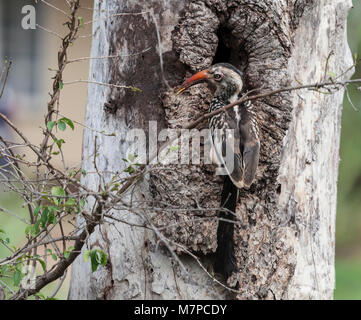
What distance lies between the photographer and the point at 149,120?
10.4 ft

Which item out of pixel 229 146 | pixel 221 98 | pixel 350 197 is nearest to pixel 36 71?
pixel 350 197

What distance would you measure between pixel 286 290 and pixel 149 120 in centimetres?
113

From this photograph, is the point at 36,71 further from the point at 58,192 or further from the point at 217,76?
the point at 58,192

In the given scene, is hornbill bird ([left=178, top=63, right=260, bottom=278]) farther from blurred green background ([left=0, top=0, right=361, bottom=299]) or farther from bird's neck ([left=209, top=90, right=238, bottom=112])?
blurred green background ([left=0, top=0, right=361, bottom=299])

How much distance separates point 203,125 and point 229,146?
0.20 m

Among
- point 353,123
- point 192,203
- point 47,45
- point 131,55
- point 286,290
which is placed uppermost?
point 47,45

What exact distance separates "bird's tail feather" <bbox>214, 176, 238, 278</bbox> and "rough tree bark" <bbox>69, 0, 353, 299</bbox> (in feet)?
0.13

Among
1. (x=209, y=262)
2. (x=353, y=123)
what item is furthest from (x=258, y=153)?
(x=353, y=123)

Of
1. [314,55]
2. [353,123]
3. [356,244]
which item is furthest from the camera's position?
[356,244]

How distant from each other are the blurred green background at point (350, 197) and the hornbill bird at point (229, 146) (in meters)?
5.31

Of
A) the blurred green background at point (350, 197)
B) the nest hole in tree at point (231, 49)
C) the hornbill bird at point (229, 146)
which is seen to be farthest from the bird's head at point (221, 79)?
the blurred green background at point (350, 197)

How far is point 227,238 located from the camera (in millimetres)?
3084

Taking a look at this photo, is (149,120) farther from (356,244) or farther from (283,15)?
(356,244)

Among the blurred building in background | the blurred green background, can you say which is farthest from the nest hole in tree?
the blurred building in background
